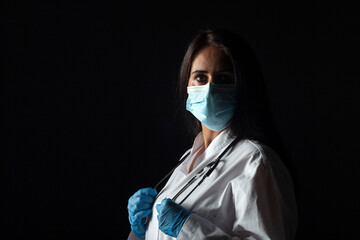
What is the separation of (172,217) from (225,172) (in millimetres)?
230

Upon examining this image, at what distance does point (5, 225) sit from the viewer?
6.22 ft

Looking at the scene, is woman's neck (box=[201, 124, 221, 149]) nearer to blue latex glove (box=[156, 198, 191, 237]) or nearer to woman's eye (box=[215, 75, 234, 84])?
woman's eye (box=[215, 75, 234, 84])

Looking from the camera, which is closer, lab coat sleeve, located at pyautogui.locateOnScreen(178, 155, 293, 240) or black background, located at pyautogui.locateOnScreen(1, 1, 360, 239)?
lab coat sleeve, located at pyautogui.locateOnScreen(178, 155, 293, 240)

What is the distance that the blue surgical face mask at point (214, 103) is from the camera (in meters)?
1.10

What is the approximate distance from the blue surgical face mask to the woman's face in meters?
0.03

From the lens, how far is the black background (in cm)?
174

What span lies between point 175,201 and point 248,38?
1.25 m

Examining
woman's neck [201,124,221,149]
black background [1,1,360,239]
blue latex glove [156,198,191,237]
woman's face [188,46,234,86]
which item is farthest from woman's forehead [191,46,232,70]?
black background [1,1,360,239]

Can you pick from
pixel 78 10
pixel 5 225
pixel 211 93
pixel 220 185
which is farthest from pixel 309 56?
pixel 5 225

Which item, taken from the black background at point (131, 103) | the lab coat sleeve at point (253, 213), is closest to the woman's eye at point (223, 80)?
the lab coat sleeve at point (253, 213)

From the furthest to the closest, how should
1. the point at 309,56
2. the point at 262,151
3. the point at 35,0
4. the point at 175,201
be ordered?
1. the point at 35,0
2. the point at 309,56
3. the point at 175,201
4. the point at 262,151

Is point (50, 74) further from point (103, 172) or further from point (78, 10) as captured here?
point (103, 172)

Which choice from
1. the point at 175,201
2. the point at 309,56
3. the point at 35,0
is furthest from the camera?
the point at 35,0

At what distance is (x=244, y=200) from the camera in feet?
2.91
